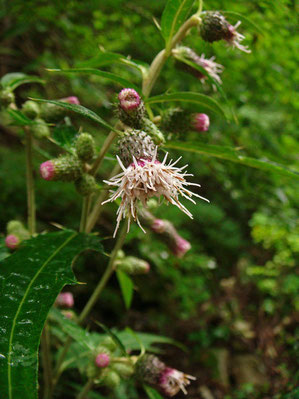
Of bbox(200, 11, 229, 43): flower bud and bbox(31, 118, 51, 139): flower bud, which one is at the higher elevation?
bbox(200, 11, 229, 43): flower bud

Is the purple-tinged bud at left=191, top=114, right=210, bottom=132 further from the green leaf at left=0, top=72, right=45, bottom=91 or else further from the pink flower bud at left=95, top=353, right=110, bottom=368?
the pink flower bud at left=95, top=353, right=110, bottom=368

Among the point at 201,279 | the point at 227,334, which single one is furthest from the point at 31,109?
the point at 227,334

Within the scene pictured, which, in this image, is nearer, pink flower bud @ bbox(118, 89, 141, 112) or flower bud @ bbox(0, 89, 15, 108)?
pink flower bud @ bbox(118, 89, 141, 112)

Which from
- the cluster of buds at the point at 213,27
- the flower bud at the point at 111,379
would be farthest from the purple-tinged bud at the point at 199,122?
the flower bud at the point at 111,379

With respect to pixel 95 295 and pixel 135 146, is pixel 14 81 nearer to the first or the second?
pixel 135 146

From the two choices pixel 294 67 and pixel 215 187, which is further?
pixel 215 187

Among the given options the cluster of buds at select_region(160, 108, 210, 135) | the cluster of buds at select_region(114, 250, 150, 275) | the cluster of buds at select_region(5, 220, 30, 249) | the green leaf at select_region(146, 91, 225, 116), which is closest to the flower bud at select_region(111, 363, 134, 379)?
the cluster of buds at select_region(114, 250, 150, 275)

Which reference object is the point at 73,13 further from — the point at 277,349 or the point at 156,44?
the point at 277,349
